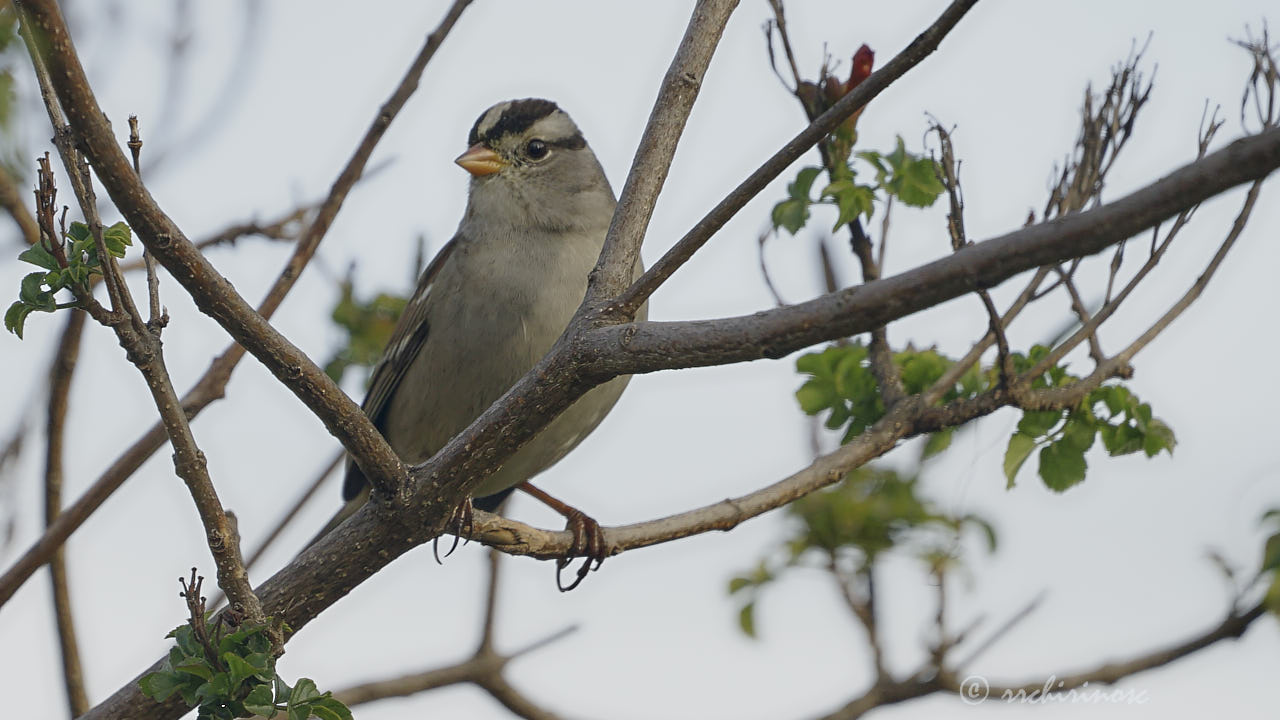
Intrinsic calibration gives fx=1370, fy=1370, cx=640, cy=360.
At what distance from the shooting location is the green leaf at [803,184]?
4.16 meters

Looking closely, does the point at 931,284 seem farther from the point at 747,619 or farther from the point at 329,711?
the point at 747,619

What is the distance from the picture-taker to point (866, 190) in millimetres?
4117

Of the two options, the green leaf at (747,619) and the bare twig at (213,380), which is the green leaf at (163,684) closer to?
the bare twig at (213,380)

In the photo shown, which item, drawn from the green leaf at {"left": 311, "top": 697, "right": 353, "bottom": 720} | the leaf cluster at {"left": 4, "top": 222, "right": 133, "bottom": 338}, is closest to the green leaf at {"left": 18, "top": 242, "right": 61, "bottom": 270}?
the leaf cluster at {"left": 4, "top": 222, "right": 133, "bottom": 338}

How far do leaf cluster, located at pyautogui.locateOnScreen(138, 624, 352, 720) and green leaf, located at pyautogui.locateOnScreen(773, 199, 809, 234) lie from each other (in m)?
2.03

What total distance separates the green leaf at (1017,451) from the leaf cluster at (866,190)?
29.5 inches

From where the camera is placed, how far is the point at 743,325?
7.75 ft

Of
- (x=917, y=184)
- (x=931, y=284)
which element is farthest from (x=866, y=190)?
(x=931, y=284)

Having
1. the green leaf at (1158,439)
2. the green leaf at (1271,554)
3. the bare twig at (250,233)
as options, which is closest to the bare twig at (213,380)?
the bare twig at (250,233)

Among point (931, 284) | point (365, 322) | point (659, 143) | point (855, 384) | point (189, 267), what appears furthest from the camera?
→ point (365, 322)

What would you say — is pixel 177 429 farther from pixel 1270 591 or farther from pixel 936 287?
pixel 1270 591

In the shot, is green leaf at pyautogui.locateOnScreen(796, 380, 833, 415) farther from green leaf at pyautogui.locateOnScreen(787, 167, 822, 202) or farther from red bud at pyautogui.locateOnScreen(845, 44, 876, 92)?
red bud at pyautogui.locateOnScreen(845, 44, 876, 92)

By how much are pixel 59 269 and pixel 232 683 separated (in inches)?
34.1

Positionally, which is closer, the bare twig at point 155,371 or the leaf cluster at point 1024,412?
the bare twig at point 155,371
